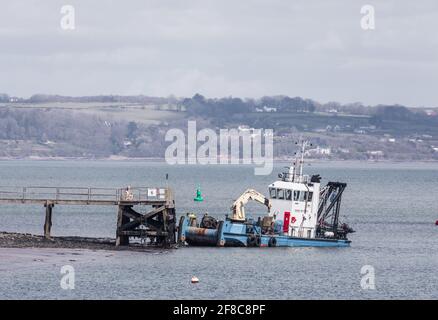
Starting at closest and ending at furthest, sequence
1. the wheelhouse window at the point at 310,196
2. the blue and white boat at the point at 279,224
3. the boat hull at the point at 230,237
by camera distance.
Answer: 1. the boat hull at the point at 230,237
2. the blue and white boat at the point at 279,224
3. the wheelhouse window at the point at 310,196

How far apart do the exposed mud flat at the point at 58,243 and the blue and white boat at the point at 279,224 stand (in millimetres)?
3247

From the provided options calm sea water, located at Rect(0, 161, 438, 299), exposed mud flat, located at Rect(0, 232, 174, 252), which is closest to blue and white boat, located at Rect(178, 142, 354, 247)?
calm sea water, located at Rect(0, 161, 438, 299)

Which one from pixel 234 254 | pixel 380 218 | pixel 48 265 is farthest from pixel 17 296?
pixel 380 218

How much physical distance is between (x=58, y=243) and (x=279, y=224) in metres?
14.2

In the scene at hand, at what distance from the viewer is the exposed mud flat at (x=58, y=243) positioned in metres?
73.4

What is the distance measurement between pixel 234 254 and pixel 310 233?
7540mm

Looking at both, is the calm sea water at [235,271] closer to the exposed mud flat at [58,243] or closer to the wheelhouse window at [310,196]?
the exposed mud flat at [58,243]

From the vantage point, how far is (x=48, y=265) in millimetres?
65125

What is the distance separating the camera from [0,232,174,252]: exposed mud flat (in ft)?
241

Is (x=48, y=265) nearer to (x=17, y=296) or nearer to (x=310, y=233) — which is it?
(x=17, y=296)

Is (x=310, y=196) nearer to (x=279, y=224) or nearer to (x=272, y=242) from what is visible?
(x=279, y=224)

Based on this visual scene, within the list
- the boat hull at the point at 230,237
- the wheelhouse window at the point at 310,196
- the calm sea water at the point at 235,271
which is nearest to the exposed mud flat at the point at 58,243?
the calm sea water at the point at 235,271

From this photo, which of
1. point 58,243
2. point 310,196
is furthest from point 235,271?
point 58,243

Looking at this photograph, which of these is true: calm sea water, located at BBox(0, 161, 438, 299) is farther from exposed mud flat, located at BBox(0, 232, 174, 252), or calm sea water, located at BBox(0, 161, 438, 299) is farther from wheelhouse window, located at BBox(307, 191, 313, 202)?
wheelhouse window, located at BBox(307, 191, 313, 202)
